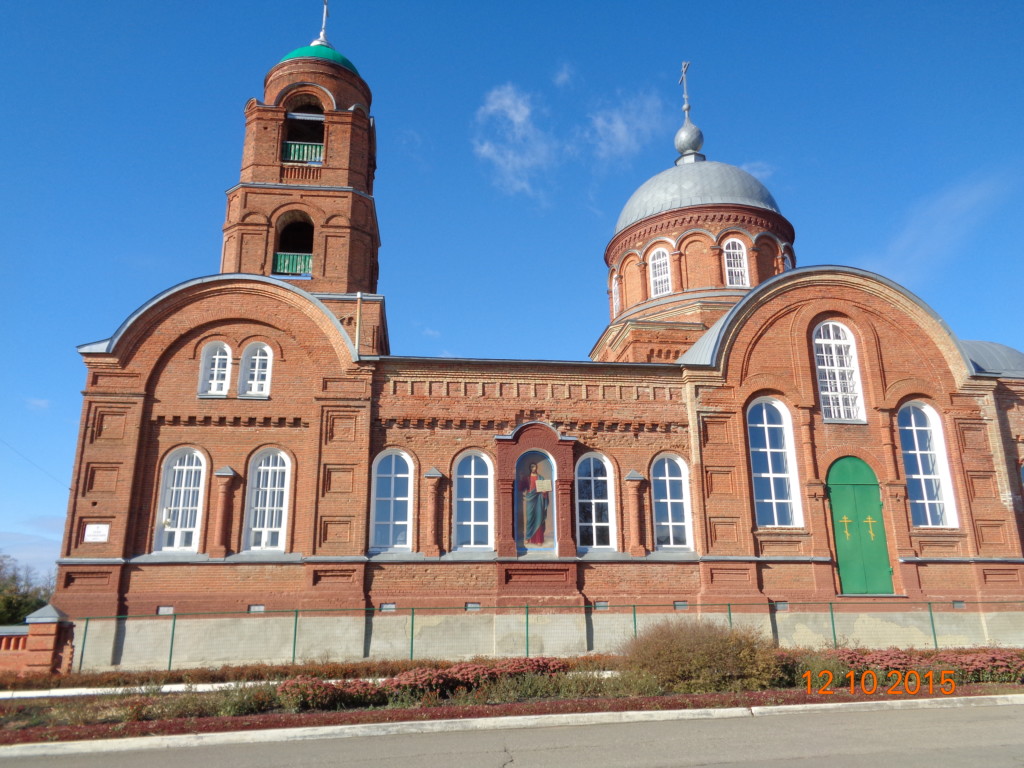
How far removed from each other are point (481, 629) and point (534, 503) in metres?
3.21

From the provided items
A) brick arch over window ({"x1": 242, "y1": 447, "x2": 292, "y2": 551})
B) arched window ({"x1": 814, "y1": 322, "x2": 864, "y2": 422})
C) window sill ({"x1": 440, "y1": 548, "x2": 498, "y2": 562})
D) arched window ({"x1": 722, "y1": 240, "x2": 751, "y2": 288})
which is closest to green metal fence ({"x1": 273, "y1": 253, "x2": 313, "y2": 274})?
brick arch over window ({"x1": 242, "y1": 447, "x2": 292, "y2": 551})

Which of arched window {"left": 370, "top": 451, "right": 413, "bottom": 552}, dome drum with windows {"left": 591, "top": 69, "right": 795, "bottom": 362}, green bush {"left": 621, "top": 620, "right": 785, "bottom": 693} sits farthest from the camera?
dome drum with windows {"left": 591, "top": 69, "right": 795, "bottom": 362}

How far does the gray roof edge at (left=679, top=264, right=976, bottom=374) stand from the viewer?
2005 centimetres

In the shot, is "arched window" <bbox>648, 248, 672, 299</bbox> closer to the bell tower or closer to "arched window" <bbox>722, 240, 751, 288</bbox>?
"arched window" <bbox>722, 240, 751, 288</bbox>

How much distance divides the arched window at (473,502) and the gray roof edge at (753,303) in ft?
19.5

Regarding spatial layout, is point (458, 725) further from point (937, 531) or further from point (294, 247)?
point (294, 247)

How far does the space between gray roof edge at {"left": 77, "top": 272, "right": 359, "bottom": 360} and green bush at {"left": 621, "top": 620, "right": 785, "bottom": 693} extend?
33.6ft

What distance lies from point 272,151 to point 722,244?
621 inches

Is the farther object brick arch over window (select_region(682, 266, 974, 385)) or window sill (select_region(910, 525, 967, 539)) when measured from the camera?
brick arch over window (select_region(682, 266, 974, 385))

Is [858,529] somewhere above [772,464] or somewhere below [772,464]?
below

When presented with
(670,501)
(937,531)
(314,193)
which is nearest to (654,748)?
(670,501)

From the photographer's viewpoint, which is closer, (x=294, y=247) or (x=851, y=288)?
(x=851, y=288)

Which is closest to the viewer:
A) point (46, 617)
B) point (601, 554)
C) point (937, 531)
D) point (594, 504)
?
point (46, 617)

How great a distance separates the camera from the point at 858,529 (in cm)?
1931
